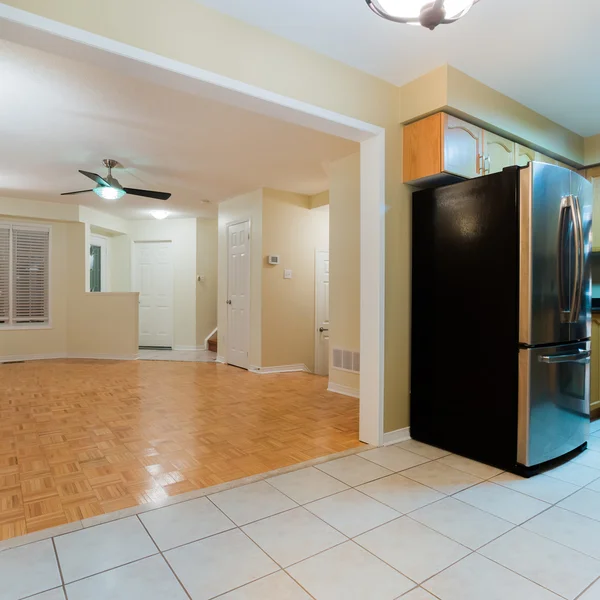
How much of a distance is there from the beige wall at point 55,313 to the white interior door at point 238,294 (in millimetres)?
2843

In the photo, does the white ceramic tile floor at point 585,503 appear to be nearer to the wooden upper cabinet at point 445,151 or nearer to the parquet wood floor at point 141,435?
the parquet wood floor at point 141,435

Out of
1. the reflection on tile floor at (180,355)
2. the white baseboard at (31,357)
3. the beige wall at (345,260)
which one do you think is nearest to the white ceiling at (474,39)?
the beige wall at (345,260)

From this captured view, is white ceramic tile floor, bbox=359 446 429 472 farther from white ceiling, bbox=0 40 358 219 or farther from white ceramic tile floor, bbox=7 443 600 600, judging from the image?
white ceiling, bbox=0 40 358 219

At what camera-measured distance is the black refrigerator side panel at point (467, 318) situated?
2.40 meters

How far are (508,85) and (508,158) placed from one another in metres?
0.51

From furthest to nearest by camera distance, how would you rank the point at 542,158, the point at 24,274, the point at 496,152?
the point at 24,274 < the point at 542,158 < the point at 496,152

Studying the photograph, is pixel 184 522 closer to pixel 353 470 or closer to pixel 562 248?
pixel 353 470

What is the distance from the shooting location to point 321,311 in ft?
19.2

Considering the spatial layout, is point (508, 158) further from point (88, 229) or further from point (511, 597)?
point (88, 229)

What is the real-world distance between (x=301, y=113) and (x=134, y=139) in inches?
82.5

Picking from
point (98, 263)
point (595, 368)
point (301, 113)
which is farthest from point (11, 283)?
point (595, 368)

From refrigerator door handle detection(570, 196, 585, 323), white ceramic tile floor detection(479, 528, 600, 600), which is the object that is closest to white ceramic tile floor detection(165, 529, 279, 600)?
white ceramic tile floor detection(479, 528, 600, 600)

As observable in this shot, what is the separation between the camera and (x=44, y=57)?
250 cm

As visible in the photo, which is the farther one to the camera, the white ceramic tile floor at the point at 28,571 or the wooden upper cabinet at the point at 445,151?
the wooden upper cabinet at the point at 445,151
